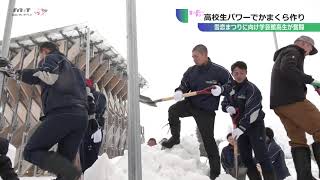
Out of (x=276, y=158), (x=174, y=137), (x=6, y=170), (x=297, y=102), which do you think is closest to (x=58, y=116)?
(x=6, y=170)

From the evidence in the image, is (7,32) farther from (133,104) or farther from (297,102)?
(297,102)

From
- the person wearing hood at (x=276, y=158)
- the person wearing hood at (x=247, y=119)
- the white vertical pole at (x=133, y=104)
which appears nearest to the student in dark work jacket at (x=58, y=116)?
the white vertical pole at (x=133, y=104)

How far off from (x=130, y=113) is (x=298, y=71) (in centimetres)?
189

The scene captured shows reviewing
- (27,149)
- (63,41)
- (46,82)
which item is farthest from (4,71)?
(63,41)

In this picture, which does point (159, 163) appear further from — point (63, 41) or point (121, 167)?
point (63, 41)

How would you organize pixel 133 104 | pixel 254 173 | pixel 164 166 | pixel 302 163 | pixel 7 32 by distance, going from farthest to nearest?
pixel 164 166
pixel 254 173
pixel 7 32
pixel 302 163
pixel 133 104

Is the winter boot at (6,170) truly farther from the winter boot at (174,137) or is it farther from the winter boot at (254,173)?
the winter boot at (254,173)

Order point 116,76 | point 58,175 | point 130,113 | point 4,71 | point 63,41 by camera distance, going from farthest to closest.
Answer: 1. point 116,76
2. point 63,41
3. point 4,71
4. point 58,175
5. point 130,113

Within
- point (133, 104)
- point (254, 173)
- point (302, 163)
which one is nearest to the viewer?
point (133, 104)

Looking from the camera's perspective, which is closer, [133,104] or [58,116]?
[133,104]

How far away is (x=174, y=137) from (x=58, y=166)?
205 cm

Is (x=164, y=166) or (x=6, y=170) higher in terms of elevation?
(x=6, y=170)

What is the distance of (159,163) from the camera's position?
4.83 m

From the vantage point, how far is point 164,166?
15.8ft
